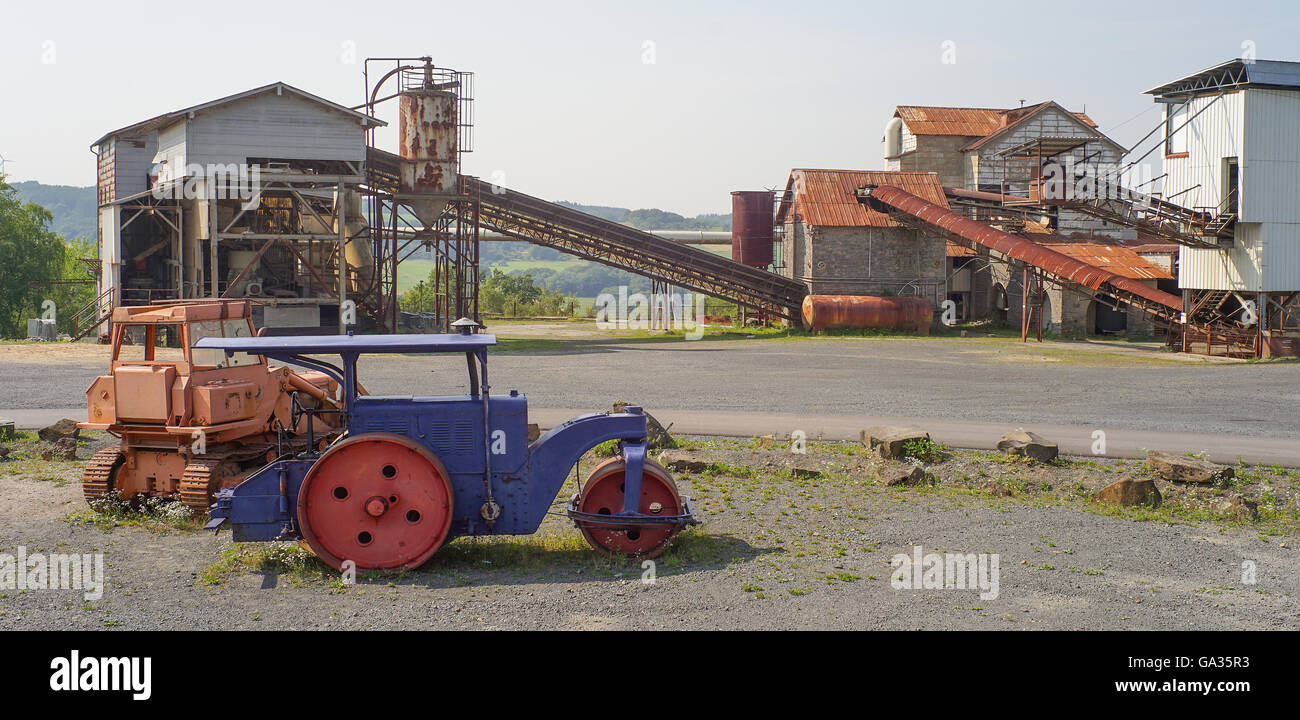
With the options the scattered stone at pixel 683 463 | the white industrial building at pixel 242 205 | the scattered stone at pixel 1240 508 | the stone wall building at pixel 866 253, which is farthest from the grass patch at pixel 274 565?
the stone wall building at pixel 866 253

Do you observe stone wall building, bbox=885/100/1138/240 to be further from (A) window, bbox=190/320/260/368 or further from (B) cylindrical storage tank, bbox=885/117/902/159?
(A) window, bbox=190/320/260/368

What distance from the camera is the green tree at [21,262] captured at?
5503cm

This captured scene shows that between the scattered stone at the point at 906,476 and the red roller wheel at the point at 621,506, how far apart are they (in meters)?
4.45

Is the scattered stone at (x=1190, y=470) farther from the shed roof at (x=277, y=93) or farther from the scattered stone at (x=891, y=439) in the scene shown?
the shed roof at (x=277, y=93)

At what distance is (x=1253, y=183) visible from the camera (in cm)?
3234

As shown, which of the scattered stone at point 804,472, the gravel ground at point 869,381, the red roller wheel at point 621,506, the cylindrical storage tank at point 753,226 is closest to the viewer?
the red roller wheel at point 621,506

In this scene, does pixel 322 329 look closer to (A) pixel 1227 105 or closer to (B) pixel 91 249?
(A) pixel 1227 105

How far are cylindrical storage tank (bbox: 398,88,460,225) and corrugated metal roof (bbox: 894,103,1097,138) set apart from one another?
31593 millimetres

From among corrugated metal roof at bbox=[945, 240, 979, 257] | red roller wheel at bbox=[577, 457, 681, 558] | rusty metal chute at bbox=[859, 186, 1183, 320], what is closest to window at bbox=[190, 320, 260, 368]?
red roller wheel at bbox=[577, 457, 681, 558]

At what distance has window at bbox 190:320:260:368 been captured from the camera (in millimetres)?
11023

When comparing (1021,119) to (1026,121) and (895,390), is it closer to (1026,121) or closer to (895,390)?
(1026,121)

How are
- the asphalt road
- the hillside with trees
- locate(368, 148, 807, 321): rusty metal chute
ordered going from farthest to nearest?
1. the hillside with trees
2. locate(368, 148, 807, 321): rusty metal chute
3. the asphalt road

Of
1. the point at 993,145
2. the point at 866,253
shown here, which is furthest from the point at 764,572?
the point at 993,145

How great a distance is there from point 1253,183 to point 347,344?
3266cm
